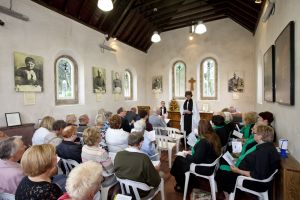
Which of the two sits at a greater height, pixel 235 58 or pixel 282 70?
pixel 235 58

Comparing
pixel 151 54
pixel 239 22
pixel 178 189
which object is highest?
pixel 239 22

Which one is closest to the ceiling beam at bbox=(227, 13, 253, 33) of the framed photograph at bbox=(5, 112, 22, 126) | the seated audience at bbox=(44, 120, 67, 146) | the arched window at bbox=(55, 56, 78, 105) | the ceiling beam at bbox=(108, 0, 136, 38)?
the ceiling beam at bbox=(108, 0, 136, 38)

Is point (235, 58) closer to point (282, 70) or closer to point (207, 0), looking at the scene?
point (207, 0)

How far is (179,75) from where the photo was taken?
8.55 m

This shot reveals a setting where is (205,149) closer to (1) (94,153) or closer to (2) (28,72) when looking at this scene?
(1) (94,153)

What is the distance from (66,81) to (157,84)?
4165mm

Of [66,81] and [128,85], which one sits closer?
[66,81]

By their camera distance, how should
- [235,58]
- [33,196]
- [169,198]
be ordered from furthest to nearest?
1. [235,58]
2. [169,198]
3. [33,196]

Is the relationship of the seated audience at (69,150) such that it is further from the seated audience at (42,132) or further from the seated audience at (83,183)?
the seated audience at (83,183)

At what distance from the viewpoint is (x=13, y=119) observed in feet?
13.0

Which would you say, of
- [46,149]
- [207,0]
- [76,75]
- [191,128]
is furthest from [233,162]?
[207,0]

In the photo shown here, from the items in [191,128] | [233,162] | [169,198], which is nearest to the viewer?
[233,162]

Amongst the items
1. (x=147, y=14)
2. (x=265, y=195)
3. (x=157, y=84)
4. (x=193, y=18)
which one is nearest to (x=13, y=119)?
(x=265, y=195)

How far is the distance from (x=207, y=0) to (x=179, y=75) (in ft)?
10.4
